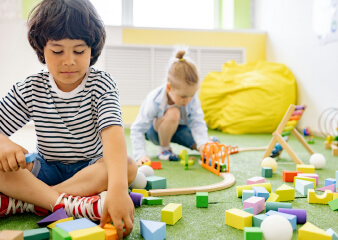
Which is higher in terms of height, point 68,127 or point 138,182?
point 68,127

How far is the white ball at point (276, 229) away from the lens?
2.06 ft

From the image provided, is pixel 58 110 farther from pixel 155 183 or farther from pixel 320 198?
pixel 320 198

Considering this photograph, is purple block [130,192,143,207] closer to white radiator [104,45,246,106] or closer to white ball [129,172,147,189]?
white ball [129,172,147,189]

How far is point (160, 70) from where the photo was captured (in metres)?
3.13

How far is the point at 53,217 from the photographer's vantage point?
0.74m

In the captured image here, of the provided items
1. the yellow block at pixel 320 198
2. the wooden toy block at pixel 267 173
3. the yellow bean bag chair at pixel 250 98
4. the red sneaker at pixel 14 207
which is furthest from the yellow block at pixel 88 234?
the yellow bean bag chair at pixel 250 98

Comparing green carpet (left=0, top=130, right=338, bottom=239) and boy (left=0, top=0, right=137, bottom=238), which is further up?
boy (left=0, top=0, right=137, bottom=238)

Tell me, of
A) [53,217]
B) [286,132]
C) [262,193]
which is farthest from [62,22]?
[286,132]

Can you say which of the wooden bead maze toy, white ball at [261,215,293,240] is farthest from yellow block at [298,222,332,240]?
the wooden bead maze toy

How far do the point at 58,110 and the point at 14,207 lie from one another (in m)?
0.26

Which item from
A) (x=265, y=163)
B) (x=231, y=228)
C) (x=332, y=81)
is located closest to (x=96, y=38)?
(x=231, y=228)

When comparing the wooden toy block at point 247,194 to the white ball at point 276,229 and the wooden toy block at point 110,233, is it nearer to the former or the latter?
the white ball at point 276,229

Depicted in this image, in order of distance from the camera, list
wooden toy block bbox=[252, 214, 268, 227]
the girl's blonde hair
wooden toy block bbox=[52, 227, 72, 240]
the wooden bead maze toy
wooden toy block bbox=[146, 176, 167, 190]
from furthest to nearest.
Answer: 1. the girl's blonde hair
2. the wooden bead maze toy
3. wooden toy block bbox=[146, 176, 167, 190]
4. wooden toy block bbox=[252, 214, 268, 227]
5. wooden toy block bbox=[52, 227, 72, 240]

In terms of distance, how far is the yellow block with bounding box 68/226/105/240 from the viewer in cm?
59
